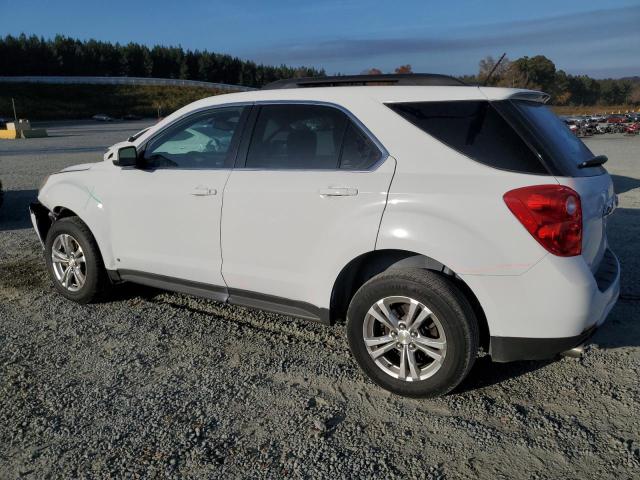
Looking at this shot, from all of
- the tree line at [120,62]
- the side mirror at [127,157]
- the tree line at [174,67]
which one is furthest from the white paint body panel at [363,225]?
the tree line at [120,62]

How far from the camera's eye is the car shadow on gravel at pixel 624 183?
35.2ft

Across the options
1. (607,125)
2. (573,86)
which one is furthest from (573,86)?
(607,125)

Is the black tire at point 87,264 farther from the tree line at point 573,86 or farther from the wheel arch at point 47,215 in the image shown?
the tree line at point 573,86

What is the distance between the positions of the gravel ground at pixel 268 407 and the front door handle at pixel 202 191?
3.54ft

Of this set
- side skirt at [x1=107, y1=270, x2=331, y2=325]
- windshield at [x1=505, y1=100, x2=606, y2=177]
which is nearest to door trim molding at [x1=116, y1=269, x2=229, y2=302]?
side skirt at [x1=107, y1=270, x2=331, y2=325]

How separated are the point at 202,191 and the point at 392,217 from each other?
4.77 feet

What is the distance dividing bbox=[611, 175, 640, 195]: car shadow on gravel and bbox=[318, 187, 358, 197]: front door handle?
29.0 feet

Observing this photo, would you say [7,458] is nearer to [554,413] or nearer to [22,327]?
[22,327]

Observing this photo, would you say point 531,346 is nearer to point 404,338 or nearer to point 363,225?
point 404,338

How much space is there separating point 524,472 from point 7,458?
8.25 feet

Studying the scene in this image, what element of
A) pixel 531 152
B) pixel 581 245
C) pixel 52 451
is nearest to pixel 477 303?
pixel 581 245

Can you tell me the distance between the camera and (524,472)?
262 centimetres

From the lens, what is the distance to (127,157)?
4.24m

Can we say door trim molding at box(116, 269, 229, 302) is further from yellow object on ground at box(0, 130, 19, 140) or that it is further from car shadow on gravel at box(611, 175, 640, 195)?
yellow object on ground at box(0, 130, 19, 140)
